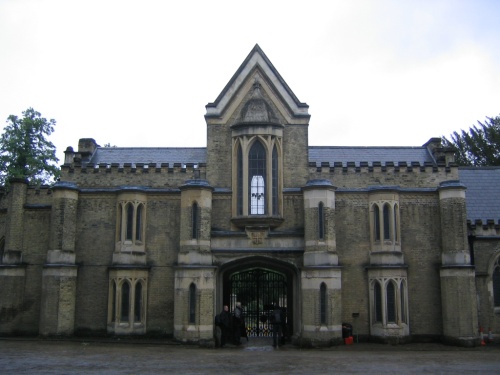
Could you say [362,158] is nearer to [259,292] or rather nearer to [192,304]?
[259,292]

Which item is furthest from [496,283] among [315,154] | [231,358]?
[231,358]

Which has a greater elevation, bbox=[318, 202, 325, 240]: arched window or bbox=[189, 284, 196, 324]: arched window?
bbox=[318, 202, 325, 240]: arched window

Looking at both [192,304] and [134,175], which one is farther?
[134,175]

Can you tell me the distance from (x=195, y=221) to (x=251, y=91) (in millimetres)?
7115

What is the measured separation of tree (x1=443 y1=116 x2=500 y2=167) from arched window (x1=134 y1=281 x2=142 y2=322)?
112 ft

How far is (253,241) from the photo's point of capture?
27.0 meters

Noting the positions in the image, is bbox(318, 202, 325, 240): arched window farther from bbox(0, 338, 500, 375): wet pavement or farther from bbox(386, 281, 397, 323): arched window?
bbox(0, 338, 500, 375): wet pavement

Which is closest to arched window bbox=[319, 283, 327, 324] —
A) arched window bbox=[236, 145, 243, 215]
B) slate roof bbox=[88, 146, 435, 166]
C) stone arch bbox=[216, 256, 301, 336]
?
stone arch bbox=[216, 256, 301, 336]

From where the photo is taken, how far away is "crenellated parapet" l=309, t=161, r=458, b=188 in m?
28.4

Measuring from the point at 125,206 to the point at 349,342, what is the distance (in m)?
12.0

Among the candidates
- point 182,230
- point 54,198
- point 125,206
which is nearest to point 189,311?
point 182,230

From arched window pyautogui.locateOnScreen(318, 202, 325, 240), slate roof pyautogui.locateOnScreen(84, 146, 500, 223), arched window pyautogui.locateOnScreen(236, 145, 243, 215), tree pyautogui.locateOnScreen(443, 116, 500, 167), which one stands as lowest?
arched window pyautogui.locateOnScreen(318, 202, 325, 240)

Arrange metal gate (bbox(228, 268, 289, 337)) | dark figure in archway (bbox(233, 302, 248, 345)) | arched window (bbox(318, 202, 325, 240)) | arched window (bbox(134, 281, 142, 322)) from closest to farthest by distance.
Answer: dark figure in archway (bbox(233, 302, 248, 345)) < arched window (bbox(318, 202, 325, 240)) < arched window (bbox(134, 281, 142, 322)) < metal gate (bbox(228, 268, 289, 337))

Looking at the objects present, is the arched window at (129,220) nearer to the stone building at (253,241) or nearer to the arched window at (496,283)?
the stone building at (253,241)
